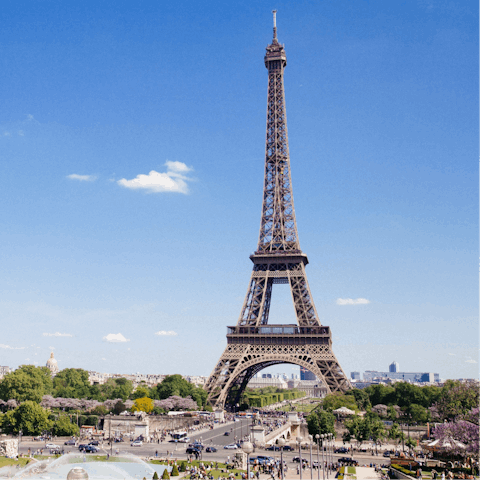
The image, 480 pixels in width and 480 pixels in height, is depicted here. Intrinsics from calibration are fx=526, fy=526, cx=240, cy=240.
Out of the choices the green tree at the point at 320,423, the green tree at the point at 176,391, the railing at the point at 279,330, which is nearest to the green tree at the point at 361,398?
the railing at the point at 279,330

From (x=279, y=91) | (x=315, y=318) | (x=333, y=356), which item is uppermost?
(x=279, y=91)

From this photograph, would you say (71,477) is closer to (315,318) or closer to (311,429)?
(311,429)

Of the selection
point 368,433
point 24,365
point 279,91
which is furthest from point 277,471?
point 24,365

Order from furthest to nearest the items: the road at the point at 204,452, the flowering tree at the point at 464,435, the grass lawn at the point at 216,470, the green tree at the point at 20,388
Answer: the green tree at the point at 20,388 → the road at the point at 204,452 → the grass lawn at the point at 216,470 → the flowering tree at the point at 464,435

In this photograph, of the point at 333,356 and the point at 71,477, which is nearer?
the point at 71,477

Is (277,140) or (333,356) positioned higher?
(277,140)

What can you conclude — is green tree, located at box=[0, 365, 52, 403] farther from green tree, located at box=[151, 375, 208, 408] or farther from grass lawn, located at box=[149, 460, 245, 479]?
→ grass lawn, located at box=[149, 460, 245, 479]

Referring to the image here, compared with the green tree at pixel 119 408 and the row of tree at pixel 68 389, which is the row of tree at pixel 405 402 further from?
the green tree at pixel 119 408
